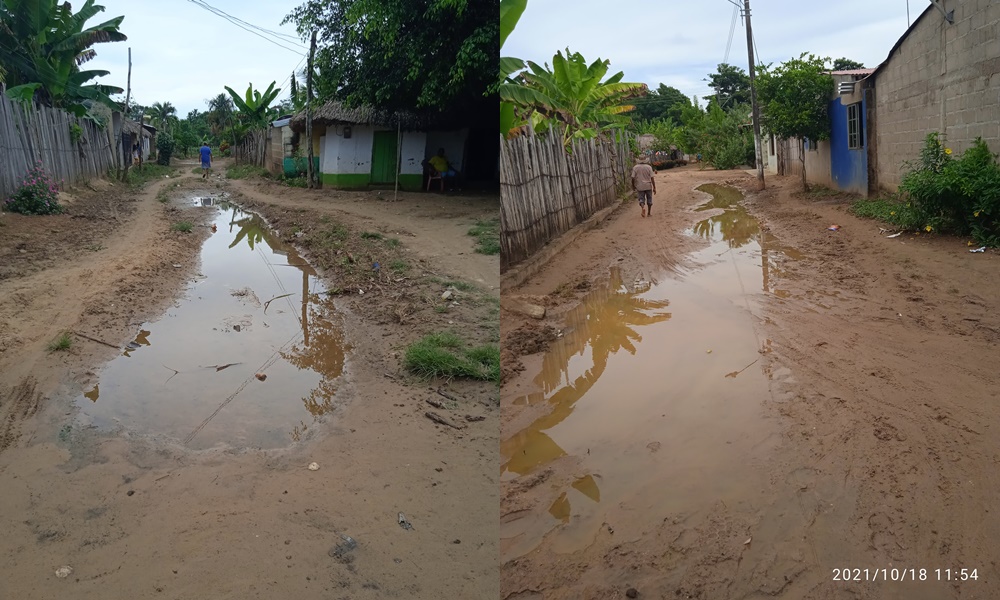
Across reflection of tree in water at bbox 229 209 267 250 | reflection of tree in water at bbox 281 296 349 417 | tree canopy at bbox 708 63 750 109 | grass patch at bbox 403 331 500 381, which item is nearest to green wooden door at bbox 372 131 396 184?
reflection of tree in water at bbox 229 209 267 250

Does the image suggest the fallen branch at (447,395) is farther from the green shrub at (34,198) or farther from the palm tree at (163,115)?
the palm tree at (163,115)

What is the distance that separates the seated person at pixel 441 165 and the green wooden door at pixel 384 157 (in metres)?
1.36

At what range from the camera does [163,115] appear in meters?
57.1

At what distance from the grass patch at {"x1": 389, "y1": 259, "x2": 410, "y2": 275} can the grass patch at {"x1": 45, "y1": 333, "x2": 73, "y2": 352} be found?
3614 mm

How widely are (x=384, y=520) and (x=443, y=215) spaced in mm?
10985

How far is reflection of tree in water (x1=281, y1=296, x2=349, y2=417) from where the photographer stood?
508 centimetres

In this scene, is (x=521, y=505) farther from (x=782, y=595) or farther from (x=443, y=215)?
(x=443, y=215)

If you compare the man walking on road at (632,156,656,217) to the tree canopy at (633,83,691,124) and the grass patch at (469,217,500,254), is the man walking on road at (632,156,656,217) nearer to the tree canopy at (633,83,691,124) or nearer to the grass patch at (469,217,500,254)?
the grass patch at (469,217,500,254)

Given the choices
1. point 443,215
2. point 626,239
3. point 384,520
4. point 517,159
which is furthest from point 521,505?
point 443,215

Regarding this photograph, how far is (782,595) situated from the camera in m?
2.59

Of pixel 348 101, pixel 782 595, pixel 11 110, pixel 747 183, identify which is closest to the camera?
pixel 782 595

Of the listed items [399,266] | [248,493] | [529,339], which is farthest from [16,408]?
[399,266]

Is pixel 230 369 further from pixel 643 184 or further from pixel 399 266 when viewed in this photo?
pixel 643 184

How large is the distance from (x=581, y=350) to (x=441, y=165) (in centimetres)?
1324
